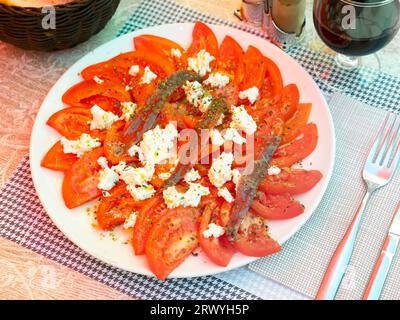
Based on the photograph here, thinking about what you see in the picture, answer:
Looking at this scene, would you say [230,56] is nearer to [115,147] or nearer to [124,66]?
[124,66]

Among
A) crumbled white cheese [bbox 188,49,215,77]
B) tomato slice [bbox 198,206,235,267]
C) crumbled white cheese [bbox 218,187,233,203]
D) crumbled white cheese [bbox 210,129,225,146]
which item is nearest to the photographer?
tomato slice [bbox 198,206,235,267]

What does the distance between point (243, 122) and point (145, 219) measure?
17.9 inches

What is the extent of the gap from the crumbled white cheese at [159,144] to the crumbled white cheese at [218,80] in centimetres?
24

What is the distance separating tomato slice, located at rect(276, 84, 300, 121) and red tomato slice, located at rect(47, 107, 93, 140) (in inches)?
25.7

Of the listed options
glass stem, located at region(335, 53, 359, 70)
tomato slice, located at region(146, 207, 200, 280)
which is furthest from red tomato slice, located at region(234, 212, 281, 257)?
glass stem, located at region(335, 53, 359, 70)

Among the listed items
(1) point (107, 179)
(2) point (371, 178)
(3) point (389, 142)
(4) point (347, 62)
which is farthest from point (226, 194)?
(4) point (347, 62)

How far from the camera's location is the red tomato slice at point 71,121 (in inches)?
87.0

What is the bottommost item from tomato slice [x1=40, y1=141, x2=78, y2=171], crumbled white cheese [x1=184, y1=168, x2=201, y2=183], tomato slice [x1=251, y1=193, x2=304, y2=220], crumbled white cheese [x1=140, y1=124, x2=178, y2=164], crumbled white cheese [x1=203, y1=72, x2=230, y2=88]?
tomato slice [x1=251, y1=193, x2=304, y2=220]

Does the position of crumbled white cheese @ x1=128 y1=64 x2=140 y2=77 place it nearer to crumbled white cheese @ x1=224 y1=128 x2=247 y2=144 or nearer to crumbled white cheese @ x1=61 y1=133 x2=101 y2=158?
crumbled white cheese @ x1=61 y1=133 x2=101 y2=158

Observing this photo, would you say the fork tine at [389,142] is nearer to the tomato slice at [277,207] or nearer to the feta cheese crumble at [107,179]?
the tomato slice at [277,207]

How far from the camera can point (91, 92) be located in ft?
7.48

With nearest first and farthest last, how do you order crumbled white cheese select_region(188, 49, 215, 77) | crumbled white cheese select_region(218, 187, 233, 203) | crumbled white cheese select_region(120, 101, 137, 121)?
1. crumbled white cheese select_region(218, 187, 233, 203)
2. crumbled white cheese select_region(120, 101, 137, 121)
3. crumbled white cheese select_region(188, 49, 215, 77)

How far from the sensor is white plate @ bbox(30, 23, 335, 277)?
1.90 metres

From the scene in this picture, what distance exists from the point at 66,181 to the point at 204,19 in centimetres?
99
